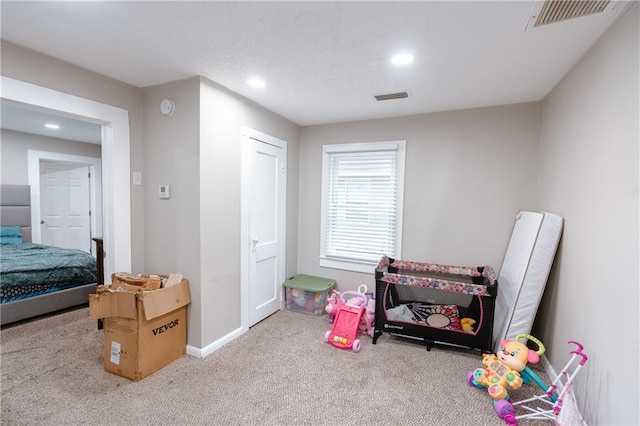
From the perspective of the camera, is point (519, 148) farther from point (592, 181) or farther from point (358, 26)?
point (358, 26)

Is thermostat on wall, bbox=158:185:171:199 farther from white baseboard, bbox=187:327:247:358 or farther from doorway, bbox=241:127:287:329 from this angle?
white baseboard, bbox=187:327:247:358

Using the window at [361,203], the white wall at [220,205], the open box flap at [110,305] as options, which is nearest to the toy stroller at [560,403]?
the window at [361,203]

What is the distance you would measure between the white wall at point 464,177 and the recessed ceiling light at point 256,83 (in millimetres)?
1401

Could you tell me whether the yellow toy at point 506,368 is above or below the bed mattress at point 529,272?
below

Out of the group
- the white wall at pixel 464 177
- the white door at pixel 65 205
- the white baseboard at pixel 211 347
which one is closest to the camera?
the white baseboard at pixel 211 347

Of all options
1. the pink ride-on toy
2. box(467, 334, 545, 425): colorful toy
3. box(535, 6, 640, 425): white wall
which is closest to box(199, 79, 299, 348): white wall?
the pink ride-on toy

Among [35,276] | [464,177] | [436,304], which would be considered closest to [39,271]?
[35,276]

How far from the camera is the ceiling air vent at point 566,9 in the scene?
1396mm

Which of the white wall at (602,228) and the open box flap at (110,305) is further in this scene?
the open box flap at (110,305)

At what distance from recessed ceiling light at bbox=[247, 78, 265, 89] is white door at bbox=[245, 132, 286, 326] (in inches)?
21.2

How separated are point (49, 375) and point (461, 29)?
3.67 meters

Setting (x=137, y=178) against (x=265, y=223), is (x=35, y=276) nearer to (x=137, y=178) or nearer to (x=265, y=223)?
(x=137, y=178)

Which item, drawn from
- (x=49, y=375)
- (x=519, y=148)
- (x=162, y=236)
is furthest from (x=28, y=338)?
(x=519, y=148)

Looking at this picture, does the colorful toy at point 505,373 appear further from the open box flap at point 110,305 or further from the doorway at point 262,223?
the open box flap at point 110,305
